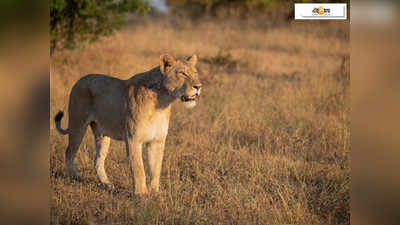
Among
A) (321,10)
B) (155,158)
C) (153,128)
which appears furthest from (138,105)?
(321,10)

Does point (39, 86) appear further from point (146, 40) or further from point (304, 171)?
point (146, 40)

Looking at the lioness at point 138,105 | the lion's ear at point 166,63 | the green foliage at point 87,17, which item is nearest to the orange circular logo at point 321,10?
the lioness at point 138,105

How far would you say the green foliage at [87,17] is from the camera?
9.09 m

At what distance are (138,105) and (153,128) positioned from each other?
262 millimetres

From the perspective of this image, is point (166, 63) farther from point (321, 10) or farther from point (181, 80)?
point (321, 10)

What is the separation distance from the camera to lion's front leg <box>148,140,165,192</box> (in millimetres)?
4035

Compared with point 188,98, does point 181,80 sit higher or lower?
higher

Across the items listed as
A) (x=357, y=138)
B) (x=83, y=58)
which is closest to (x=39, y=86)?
(x=357, y=138)

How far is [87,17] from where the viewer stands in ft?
31.0

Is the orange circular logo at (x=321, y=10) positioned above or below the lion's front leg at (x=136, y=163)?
above

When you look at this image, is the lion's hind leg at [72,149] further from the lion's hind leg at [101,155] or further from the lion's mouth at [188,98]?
the lion's mouth at [188,98]

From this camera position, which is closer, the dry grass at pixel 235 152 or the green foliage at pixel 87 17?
the dry grass at pixel 235 152

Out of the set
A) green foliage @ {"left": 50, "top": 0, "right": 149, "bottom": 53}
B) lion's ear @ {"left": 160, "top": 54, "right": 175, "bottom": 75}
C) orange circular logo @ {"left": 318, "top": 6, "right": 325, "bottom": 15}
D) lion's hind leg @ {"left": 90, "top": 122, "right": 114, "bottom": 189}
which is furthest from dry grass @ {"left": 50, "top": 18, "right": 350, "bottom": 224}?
orange circular logo @ {"left": 318, "top": 6, "right": 325, "bottom": 15}

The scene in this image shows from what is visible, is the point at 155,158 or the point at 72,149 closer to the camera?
the point at 155,158
